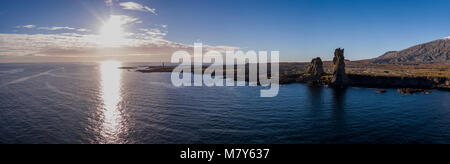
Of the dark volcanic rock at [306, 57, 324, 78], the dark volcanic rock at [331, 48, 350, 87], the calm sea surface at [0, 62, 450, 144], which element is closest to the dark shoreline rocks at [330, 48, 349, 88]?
the dark volcanic rock at [331, 48, 350, 87]

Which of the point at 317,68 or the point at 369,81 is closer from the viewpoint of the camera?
the point at 369,81

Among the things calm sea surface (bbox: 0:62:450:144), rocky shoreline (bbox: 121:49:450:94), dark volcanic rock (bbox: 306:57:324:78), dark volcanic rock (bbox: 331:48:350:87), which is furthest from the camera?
dark volcanic rock (bbox: 306:57:324:78)

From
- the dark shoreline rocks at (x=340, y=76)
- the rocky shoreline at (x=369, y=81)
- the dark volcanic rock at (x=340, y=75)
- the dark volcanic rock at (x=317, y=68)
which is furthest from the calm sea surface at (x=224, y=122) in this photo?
the dark volcanic rock at (x=317, y=68)

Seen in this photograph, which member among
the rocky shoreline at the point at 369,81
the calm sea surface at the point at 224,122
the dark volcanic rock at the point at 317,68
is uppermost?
the dark volcanic rock at the point at 317,68

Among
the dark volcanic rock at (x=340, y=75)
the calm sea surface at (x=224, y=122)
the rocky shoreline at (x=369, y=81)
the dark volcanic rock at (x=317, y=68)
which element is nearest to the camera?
the calm sea surface at (x=224, y=122)

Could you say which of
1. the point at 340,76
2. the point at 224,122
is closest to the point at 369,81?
the point at 340,76

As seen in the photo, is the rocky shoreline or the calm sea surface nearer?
the calm sea surface

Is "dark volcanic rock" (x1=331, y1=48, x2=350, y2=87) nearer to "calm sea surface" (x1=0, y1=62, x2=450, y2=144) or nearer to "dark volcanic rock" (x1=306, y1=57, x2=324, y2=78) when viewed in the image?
"dark volcanic rock" (x1=306, y1=57, x2=324, y2=78)

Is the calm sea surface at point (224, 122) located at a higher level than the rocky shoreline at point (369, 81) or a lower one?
lower

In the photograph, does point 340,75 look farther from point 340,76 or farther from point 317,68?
point 317,68

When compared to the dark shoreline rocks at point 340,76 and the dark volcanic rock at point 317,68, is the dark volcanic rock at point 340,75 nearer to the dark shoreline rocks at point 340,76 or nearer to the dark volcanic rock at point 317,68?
the dark shoreline rocks at point 340,76
